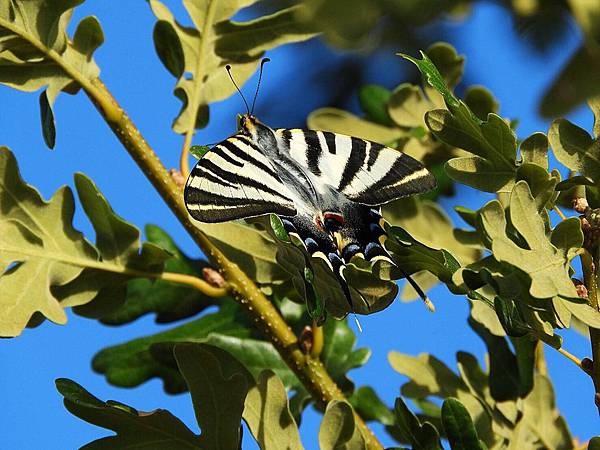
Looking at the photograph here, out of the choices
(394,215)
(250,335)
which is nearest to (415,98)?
(394,215)

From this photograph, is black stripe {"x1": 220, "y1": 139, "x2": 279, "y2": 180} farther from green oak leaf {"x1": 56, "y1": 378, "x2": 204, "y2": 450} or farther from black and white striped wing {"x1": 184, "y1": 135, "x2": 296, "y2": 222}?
green oak leaf {"x1": 56, "y1": 378, "x2": 204, "y2": 450}

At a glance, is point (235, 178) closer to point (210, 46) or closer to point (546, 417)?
point (210, 46)

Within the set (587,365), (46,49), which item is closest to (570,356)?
(587,365)

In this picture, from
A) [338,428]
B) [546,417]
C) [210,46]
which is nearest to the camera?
[338,428]

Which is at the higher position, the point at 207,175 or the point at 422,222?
the point at 422,222

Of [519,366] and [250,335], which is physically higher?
[250,335]

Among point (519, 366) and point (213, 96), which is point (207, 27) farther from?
point (519, 366)

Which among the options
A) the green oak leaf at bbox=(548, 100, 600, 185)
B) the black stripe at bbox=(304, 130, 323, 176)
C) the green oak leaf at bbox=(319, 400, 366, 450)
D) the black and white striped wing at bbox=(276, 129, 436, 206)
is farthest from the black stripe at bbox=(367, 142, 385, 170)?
the green oak leaf at bbox=(319, 400, 366, 450)
